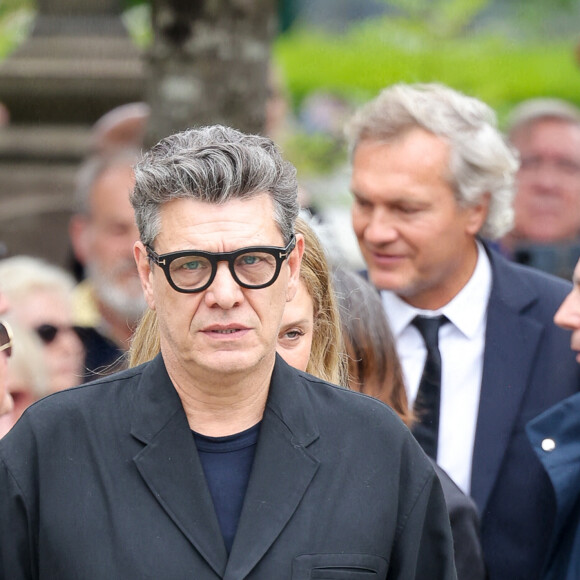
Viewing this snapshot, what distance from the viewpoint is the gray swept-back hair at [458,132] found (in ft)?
14.4

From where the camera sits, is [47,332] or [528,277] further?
[47,332]

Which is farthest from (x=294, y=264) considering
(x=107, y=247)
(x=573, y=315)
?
(x=107, y=247)

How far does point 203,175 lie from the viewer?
2381mm

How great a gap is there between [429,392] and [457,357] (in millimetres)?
185

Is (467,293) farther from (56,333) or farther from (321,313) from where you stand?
(56,333)

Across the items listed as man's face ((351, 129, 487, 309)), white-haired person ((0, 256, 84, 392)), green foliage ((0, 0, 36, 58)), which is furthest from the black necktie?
green foliage ((0, 0, 36, 58))

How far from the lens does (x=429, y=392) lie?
4035 millimetres

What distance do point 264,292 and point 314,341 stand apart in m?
0.98

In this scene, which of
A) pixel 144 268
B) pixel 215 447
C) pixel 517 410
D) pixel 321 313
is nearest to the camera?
pixel 215 447

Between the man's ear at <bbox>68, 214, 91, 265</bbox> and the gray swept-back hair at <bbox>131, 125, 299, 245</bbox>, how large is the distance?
11.7 feet

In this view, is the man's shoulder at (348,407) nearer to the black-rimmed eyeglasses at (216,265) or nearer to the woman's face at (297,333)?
the black-rimmed eyeglasses at (216,265)

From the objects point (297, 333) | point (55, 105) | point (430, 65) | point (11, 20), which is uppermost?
point (11, 20)

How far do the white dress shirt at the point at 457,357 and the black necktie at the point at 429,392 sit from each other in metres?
0.03

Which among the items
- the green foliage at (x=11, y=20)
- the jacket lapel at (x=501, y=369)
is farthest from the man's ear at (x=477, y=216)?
the green foliage at (x=11, y=20)
